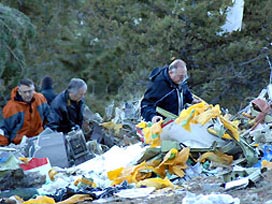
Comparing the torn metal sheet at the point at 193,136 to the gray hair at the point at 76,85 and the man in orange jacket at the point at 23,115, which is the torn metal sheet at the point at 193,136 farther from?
the man in orange jacket at the point at 23,115

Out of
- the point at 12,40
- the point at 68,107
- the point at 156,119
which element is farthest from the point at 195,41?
the point at 156,119

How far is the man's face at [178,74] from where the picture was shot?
25.1 feet

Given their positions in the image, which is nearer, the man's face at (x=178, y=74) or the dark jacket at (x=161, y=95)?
the man's face at (x=178, y=74)

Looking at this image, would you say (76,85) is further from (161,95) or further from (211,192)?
(211,192)

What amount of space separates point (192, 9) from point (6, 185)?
857cm

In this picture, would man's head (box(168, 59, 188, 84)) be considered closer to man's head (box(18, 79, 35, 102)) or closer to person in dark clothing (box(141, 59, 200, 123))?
person in dark clothing (box(141, 59, 200, 123))

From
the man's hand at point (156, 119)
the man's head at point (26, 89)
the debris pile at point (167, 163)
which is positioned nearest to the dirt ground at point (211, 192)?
the debris pile at point (167, 163)

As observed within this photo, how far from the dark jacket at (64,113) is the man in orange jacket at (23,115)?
0.54 meters

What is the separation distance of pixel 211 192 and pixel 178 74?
2.42 metres

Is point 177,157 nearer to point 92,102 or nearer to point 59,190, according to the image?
point 59,190

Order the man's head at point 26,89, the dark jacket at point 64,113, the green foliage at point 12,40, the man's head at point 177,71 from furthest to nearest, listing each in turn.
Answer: the green foliage at point 12,40 < the man's head at point 26,89 < the dark jacket at point 64,113 < the man's head at point 177,71

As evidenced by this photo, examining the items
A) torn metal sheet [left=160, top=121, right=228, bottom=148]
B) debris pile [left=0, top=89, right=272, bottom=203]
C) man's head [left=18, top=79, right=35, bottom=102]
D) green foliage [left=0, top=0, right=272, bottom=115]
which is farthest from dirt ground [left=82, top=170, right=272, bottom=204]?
green foliage [left=0, top=0, right=272, bottom=115]

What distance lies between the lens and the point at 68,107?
336 inches

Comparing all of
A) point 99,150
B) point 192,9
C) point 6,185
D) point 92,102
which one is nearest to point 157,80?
point 99,150
